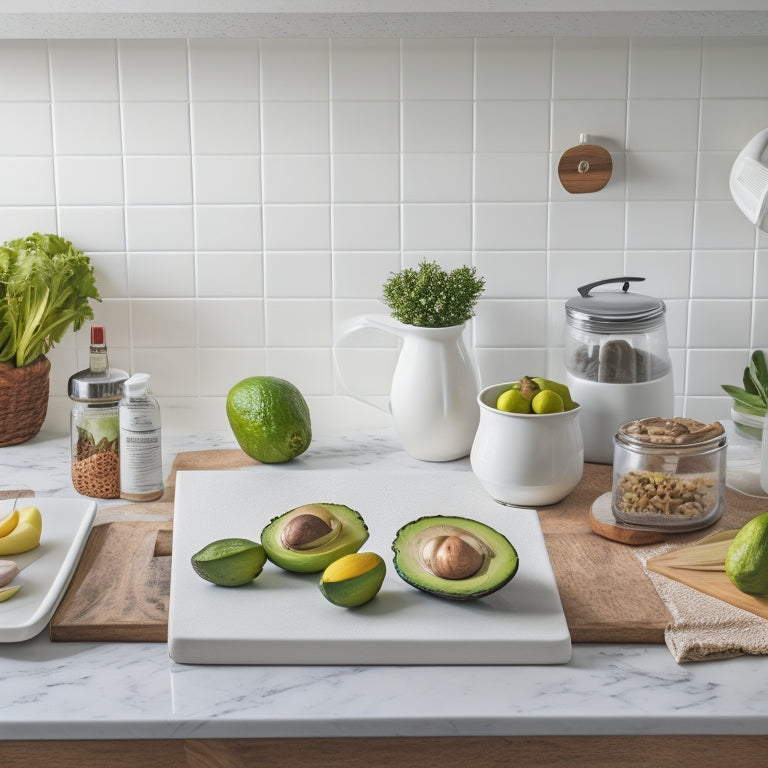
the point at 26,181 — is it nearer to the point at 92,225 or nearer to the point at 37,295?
the point at 92,225

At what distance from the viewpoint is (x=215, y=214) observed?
1.63 metres

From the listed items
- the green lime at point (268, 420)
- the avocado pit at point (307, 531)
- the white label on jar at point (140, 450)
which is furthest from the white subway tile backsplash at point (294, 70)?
the avocado pit at point (307, 531)

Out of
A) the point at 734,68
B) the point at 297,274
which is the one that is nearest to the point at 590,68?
the point at 734,68

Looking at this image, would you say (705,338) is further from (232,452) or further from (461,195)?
(232,452)

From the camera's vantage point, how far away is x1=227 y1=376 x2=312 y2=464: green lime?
1.42 m

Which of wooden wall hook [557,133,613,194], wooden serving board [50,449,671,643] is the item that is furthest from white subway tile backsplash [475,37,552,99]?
wooden serving board [50,449,671,643]

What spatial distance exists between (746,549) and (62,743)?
0.70 metres

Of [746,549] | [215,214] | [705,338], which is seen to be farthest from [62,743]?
[705,338]

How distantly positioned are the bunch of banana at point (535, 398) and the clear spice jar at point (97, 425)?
1.74ft

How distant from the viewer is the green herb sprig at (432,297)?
4.70 ft

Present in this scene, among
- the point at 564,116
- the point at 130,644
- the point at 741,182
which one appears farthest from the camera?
the point at 564,116

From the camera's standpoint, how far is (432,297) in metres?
1.43

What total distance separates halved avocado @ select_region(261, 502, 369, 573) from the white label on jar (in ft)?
A: 1.02

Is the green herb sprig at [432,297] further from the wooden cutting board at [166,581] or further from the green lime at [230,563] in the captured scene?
the green lime at [230,563]
